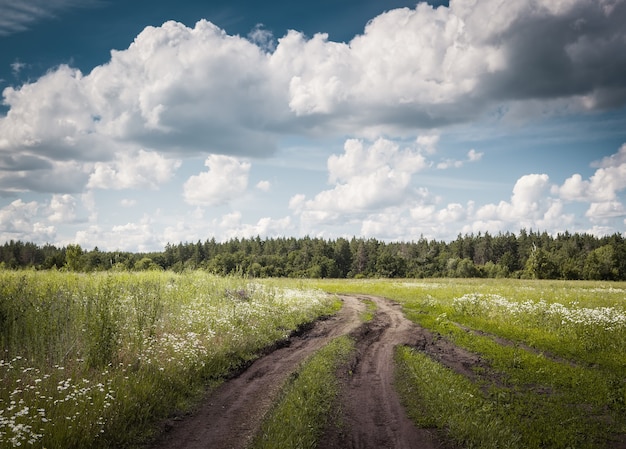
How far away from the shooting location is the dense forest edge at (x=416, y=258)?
99.5 meters

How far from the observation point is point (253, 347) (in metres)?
16.1

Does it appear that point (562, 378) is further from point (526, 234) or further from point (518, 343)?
point (526, 234)

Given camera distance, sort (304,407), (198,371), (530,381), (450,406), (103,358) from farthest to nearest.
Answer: (530,381) → (198,371) → (103,358) → (450,406) → (304,407)

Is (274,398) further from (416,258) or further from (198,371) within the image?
(416,258)

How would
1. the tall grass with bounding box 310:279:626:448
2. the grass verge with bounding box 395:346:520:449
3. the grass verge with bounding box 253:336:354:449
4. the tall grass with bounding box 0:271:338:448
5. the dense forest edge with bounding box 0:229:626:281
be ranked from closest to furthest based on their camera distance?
the tall grass with bounding box 0:271:338:448, the grass verge with bounding box 253:336:354:449, the grass verge with bounding box 395:346:520:449, the tall grass with bounding box 310:279:626:448, the dense forest edge with bounding box 0:229:626:281

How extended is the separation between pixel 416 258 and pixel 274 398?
460 ft

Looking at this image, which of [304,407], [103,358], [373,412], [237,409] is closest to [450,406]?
[373,412]

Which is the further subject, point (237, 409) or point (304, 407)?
point (237, 409)

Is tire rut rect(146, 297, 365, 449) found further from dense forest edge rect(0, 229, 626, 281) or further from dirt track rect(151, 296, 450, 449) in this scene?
dense forest edge rect(0, 229, 626, 281)

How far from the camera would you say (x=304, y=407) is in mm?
9805

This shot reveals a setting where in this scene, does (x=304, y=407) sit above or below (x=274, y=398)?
above

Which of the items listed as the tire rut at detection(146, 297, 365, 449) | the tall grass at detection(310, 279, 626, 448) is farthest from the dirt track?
the tall grass at detection(310, 279, 626, 448)

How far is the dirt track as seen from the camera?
8.39 meters

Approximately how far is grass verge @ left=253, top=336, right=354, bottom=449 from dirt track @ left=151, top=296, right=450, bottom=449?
1.04 feet
